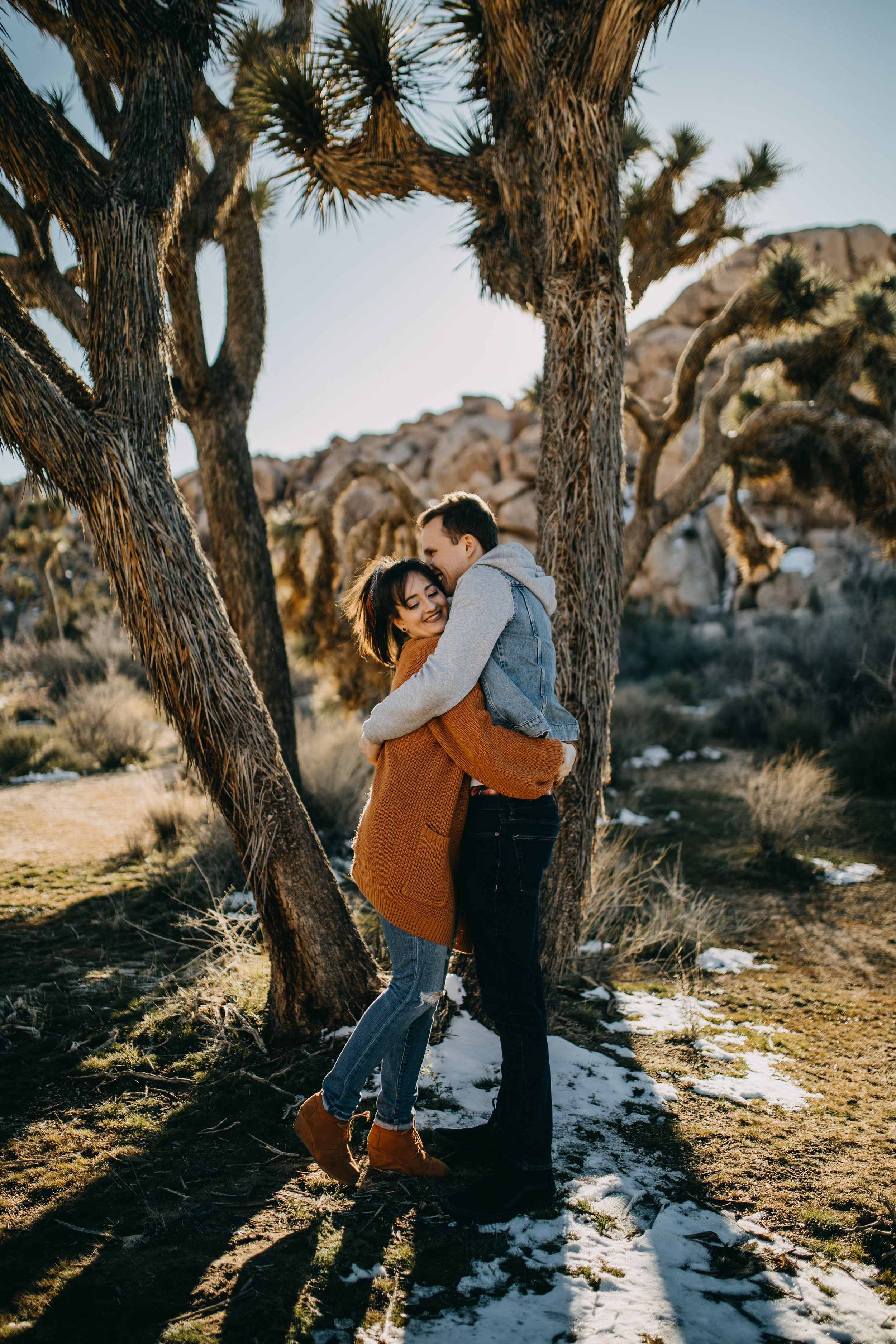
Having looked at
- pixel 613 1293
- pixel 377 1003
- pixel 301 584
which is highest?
pixel 301 584

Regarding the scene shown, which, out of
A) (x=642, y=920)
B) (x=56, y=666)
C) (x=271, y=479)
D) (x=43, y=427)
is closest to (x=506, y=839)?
(x=43, y=427)

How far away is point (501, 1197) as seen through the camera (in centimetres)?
197

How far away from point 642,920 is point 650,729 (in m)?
5.89

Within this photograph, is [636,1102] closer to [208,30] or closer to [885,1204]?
[885,1204]

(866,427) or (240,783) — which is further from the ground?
(866,427)

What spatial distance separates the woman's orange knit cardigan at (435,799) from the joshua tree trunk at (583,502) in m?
1.40

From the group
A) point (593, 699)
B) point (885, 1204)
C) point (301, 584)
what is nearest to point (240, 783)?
point (593, 699)

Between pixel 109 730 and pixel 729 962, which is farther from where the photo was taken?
pixel 109 730

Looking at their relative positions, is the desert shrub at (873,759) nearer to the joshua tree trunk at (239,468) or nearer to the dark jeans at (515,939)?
the joshua tree trunk at (239,468)

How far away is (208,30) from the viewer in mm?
3469

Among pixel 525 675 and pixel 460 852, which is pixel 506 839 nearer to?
pixel 460 852

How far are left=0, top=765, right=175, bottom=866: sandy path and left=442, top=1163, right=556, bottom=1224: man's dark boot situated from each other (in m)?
4.75

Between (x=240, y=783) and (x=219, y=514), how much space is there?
310 centimetres

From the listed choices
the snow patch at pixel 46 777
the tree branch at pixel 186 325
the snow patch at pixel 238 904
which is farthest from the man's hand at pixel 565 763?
the snow patch at pixel 46 777
